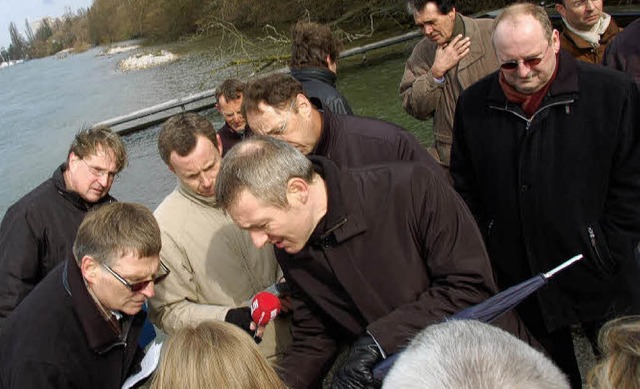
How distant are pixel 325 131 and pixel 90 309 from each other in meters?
1.26

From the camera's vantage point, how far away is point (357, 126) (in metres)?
2.71

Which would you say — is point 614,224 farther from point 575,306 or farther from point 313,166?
point 313,166

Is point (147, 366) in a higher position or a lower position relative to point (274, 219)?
lower

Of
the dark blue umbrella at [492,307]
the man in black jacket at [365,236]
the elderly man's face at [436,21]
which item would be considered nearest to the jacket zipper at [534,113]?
the man in black jacket at [365,236]

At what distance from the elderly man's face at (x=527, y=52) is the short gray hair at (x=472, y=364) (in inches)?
52.8

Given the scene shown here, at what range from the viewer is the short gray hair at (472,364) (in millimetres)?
1055

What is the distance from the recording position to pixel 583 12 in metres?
3.29

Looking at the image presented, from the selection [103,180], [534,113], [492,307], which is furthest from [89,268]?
[534,113]

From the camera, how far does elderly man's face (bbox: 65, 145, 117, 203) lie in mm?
3037

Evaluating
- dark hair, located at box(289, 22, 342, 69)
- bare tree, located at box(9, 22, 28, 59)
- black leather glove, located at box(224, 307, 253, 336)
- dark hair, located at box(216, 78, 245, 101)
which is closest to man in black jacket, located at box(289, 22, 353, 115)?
dark hair, located at box(289, 22, 342, 69)

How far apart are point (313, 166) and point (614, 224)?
1217 mm

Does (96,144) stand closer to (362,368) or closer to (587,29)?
(362,368)

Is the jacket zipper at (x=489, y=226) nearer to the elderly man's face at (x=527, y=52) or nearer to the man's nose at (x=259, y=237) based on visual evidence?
the elderly man's face at (x=527, y=52)

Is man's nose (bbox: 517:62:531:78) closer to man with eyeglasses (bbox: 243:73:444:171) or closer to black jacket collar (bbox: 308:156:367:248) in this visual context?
man with eyeglasses (bbox: 243:73:444:171)
